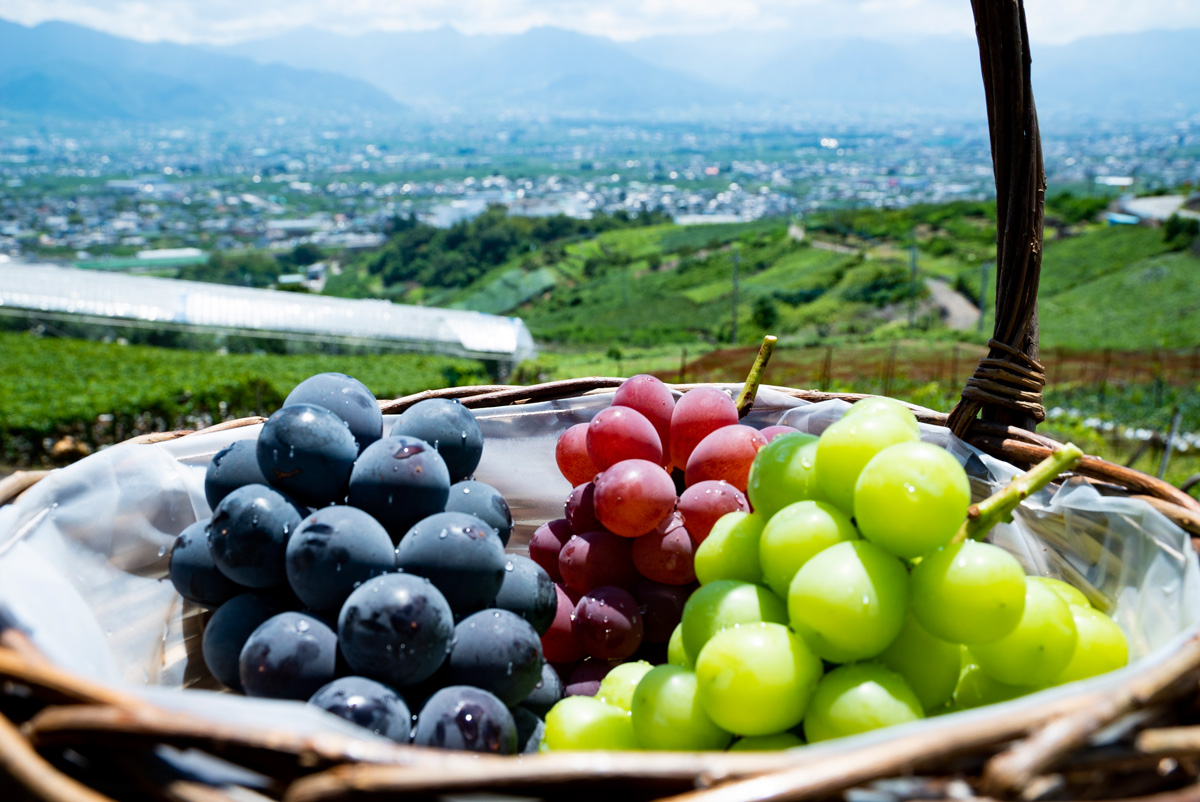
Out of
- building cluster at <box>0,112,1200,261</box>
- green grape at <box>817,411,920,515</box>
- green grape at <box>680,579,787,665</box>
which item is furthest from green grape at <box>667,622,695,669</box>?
building cluster at <box>0,112,1200,261</box>

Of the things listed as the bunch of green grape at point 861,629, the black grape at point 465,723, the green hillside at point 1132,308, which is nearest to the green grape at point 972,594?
the bunch of green grape at point 861,629

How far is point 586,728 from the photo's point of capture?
889 millimetres

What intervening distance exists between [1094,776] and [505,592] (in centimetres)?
63

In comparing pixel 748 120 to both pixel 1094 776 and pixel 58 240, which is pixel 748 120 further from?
pixel 1094 776

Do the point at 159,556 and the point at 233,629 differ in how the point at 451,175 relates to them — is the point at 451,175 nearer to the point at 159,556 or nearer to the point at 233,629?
the point at 159,556

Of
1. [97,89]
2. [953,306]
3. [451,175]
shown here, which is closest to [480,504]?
[953,306]

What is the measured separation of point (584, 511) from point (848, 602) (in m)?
0.55

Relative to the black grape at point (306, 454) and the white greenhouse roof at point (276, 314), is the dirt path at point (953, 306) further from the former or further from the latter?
the black grape at point (306, 454)

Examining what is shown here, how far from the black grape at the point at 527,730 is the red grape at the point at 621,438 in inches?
15.3

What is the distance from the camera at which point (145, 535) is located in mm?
1114

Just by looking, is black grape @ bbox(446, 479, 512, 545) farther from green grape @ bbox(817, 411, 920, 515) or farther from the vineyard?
the vineyard

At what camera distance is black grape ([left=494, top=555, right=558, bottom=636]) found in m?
1.01

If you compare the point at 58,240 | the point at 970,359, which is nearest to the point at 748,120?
the point at 58,240

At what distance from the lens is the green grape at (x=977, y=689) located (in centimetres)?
81
